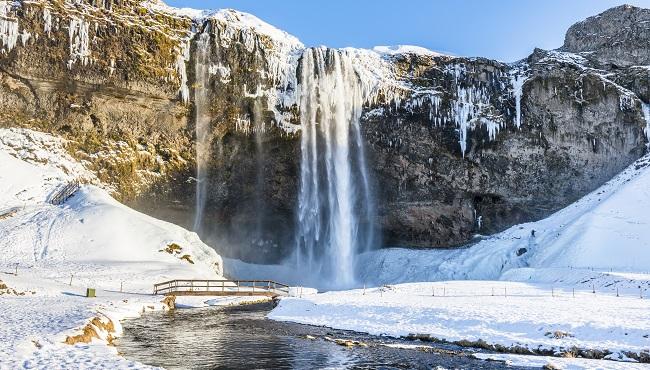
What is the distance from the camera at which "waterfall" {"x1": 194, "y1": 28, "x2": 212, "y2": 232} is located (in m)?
50.4

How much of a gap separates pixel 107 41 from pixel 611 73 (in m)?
54.1

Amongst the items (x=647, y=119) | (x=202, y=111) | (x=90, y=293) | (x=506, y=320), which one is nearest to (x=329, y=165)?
(x=202, y=111)

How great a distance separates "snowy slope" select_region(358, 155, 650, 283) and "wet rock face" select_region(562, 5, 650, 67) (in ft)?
50.1

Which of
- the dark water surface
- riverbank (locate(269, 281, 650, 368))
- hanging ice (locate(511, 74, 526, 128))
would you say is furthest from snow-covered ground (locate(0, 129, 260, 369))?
hanging ice (locate(511, 74, 526, 128))

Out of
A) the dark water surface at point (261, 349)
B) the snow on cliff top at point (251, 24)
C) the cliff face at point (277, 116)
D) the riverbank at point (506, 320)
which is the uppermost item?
the snow on cliff top at point (251, 24)

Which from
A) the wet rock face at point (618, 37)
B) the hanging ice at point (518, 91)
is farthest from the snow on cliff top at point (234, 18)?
the wet rock face at point (618, 37)

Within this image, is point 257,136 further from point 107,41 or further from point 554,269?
point 554,269

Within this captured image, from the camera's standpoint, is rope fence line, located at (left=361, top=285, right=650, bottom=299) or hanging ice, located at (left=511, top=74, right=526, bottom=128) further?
hanging ice, located at (left=511, top=74, right=526, bottom=128)

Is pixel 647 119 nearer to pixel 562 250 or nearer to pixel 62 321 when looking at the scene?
pixel 562 250

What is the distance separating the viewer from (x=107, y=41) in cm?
4775

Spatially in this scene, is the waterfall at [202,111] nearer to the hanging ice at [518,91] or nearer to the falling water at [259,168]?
the falling water at [259,168]

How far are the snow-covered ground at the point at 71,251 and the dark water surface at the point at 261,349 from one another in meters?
1.69

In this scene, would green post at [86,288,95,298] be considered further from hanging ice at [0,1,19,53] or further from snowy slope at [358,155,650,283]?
snowy slope at [358,155,650,283]

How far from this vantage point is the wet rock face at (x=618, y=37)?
204 feet
